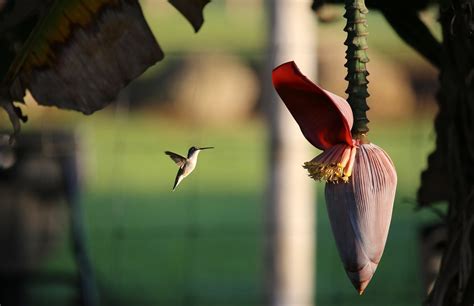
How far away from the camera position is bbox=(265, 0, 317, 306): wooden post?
10.1 feet

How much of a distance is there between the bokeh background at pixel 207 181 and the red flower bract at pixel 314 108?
1.62ft

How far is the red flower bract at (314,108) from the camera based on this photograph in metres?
0.61

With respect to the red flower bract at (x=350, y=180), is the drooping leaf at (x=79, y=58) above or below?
above

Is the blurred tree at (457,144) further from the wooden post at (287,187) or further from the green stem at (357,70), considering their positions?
the wooden post at (287,187)

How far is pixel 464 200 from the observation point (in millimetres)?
928

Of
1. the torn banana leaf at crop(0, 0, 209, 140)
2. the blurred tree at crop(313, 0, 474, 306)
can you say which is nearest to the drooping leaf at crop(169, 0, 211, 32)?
the torn banana leaf at crop(0, 0, 209, 140)

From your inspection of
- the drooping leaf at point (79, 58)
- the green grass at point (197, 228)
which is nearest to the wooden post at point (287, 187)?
the green grass at point (197, 228)

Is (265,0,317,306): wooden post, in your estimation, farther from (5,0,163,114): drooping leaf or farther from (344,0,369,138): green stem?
(344,0,369,138): green stem

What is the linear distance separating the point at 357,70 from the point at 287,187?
8.33ft

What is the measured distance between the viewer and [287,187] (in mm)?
3172

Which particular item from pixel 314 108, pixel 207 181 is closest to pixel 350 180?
pixel 314 108

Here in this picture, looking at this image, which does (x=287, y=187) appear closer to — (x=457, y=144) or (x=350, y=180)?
(x=457, y=144)

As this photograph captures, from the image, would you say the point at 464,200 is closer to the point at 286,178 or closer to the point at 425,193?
the point at 425,193

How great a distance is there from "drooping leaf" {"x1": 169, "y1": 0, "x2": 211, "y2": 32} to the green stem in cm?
29
